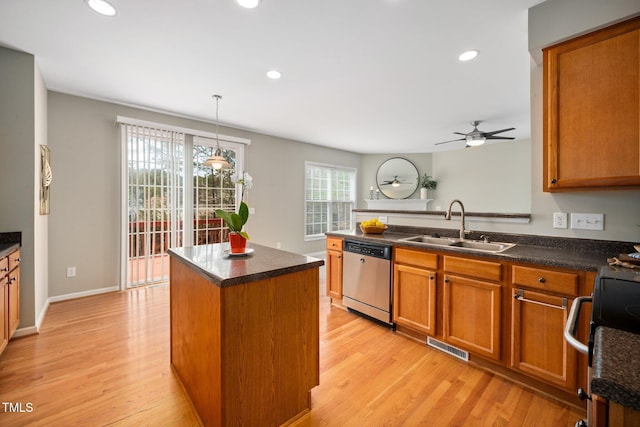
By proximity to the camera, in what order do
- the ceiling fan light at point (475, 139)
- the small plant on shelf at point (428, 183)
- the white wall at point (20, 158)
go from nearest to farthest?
1. the white wall at point (20, 158)
2. the ceiling fan light at point (475, 139)
3. the small plant on shelf at point (428, 183)

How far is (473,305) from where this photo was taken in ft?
6.79

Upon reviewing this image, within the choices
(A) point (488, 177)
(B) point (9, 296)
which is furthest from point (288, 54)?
(A) point (488, 177)

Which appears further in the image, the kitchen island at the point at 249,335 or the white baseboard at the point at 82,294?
the white baseboard at the point at 82,294

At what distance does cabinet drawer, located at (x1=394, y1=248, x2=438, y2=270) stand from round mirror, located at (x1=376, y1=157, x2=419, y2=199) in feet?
16.5

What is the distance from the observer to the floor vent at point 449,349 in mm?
2186

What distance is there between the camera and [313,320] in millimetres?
1656

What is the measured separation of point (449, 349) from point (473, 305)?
0.48 metres

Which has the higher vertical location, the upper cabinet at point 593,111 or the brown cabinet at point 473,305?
the upper cabinet at point 593,111

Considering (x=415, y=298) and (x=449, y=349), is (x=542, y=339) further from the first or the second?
(x=415, y=298)

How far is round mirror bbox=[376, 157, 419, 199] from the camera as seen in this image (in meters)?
7.20

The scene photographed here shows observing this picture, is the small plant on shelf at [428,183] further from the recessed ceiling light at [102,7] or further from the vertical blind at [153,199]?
the recessed ceiling light at [102,7]

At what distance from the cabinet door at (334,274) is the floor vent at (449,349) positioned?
108 cm

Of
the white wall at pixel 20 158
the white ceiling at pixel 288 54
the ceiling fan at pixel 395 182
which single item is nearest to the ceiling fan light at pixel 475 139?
the white ceiling at pixel 288 54

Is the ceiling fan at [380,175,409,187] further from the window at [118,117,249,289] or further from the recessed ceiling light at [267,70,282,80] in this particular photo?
the recessed ceiling light at [267,70,282,80]
